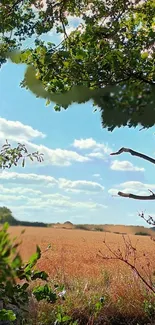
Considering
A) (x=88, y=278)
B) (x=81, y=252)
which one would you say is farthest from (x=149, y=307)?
(x=81, y=252)

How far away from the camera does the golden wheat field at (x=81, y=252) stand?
571 centimetres

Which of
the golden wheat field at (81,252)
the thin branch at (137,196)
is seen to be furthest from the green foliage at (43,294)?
the golden wheat field at (81,252)

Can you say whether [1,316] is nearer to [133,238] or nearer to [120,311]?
[120,311]

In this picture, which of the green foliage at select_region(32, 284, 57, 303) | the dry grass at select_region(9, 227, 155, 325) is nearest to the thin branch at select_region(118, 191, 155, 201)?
the dry grass at select_region(9, 227, 155, 325)

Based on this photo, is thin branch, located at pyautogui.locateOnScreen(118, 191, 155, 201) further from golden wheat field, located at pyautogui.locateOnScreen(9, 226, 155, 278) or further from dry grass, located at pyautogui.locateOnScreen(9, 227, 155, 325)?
golden wheat field, located at pyautogui.locateOnScreen(9, 226, 155, 278)

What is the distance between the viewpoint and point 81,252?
7.08 m

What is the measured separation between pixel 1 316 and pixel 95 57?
7.59 feet

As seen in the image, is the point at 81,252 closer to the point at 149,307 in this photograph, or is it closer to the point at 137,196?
the point at 149,307

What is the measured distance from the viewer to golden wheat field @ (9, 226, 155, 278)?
571 centimetres

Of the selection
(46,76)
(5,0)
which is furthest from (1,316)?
(5,0)

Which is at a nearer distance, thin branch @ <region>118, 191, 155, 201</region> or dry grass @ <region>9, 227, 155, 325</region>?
thin branch @ <region>118, 191, 155, 201</region>

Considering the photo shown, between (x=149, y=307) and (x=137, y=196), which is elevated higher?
(x=137, y=196)

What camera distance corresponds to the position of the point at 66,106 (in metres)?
3.88

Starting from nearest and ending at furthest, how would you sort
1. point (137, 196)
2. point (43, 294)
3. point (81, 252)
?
point (43, 294)
point (137, 196)
point (81, 252)
